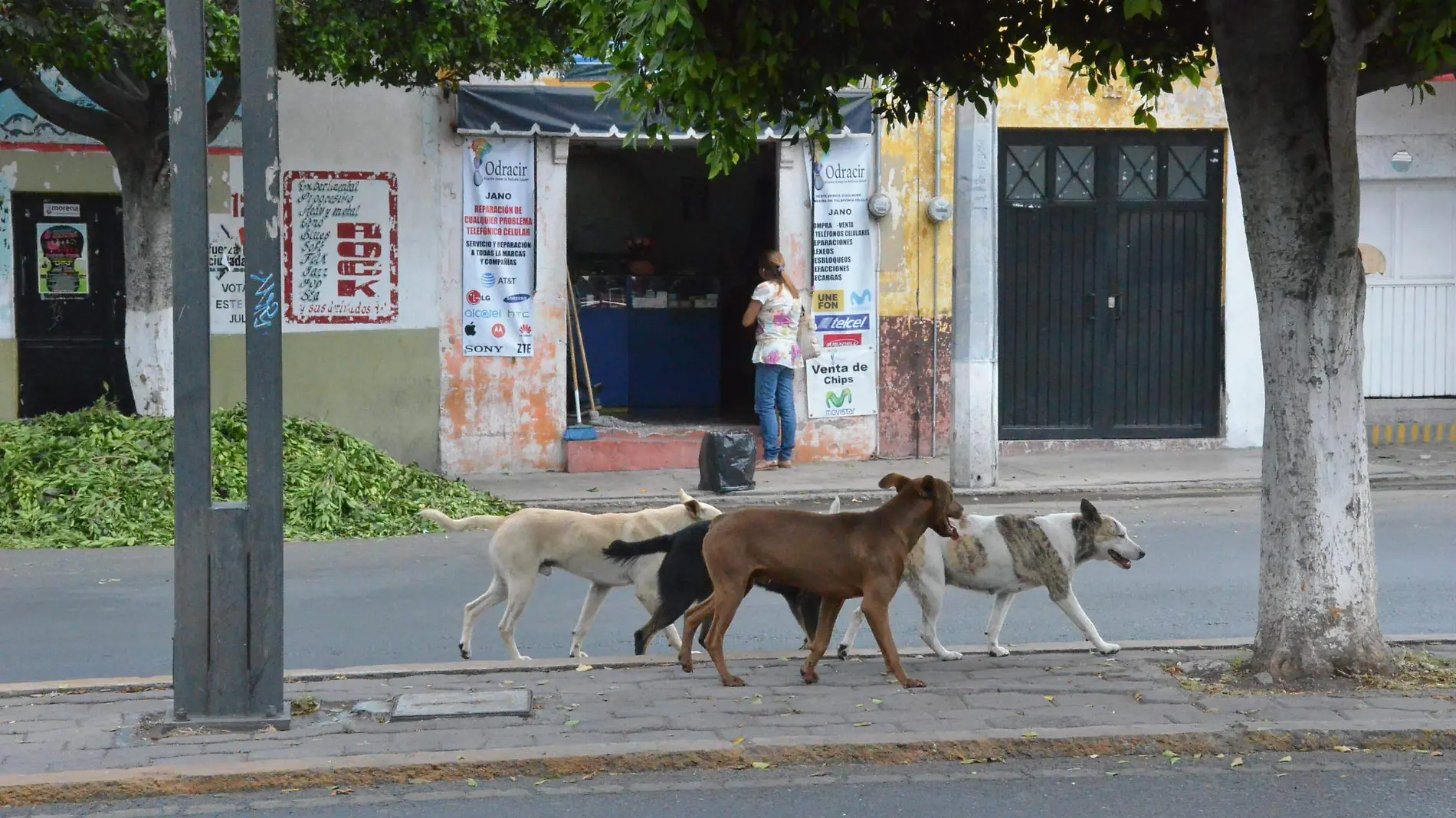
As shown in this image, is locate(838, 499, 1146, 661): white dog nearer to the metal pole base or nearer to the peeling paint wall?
the metal pole base

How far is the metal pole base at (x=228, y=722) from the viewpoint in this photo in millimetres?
6137

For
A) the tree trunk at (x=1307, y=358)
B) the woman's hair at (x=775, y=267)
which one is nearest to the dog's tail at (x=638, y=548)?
the tree trunk at (x=1307, y=358)

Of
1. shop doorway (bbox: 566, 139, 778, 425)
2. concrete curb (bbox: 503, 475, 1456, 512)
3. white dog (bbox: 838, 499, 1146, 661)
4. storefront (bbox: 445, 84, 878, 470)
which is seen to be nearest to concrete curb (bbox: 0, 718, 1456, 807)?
white dog (bbox: 838, 499, 1146, 661)

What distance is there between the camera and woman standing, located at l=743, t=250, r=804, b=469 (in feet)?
48.3

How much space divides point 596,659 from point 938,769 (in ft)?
7.14

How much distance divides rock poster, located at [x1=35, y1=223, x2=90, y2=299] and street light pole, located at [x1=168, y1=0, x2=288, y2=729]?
8779 millimetres

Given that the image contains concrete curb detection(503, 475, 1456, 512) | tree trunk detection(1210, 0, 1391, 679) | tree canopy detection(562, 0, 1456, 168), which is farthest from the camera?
concrete curb detection(503, 475, 1456, 512)

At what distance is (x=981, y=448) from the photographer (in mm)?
13703

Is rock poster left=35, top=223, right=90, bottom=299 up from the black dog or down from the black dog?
up

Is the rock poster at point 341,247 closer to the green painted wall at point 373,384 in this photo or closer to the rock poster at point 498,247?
the green painted wall at point 373,384

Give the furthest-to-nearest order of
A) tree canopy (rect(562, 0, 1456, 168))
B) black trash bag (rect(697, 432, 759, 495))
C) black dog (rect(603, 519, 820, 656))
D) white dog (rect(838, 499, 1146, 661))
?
1. black trash bag (rect(697, 432, 759, 495))
2. white dog (rect(838, 499, 1146, 661))
3. black dog (rect(603, 519, 820, 656))
4. tree canopy (rect(562, 0, 1456, 168))

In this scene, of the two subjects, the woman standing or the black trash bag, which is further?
the woman standing

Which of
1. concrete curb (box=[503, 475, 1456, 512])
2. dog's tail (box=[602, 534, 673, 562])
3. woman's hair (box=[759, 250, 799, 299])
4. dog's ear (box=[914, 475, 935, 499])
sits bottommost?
concrete curb (box=[503, 475, 1456, 512])

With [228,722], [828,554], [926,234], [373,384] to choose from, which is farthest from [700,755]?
[926,234]
